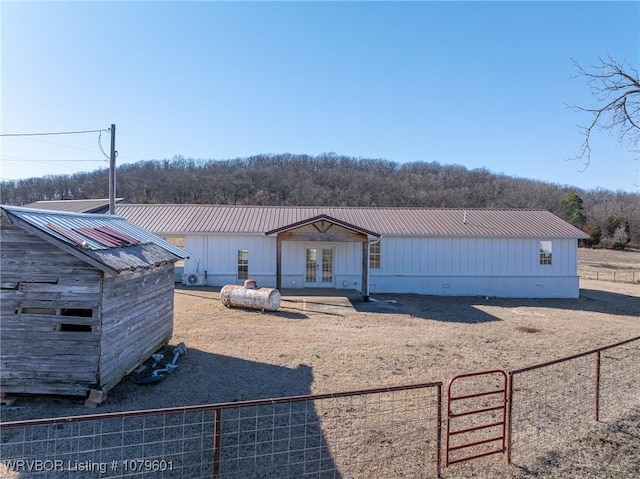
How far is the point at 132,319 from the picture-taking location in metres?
7.04

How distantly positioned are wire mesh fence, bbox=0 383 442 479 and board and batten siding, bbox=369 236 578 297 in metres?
12.9

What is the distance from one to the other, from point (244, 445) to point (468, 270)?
16.1m

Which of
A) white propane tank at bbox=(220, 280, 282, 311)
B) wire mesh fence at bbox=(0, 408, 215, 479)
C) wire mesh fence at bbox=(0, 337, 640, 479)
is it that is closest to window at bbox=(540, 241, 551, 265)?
white propane tank at bbox=(220, 280, 282, 311)

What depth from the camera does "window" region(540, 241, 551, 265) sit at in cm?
1905

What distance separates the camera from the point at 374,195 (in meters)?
72.0

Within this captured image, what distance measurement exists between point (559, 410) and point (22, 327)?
830 cm

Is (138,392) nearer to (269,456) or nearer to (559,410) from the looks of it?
(269,456)

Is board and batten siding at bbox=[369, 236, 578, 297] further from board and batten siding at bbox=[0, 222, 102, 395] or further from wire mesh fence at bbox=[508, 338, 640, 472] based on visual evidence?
board and batten siding at bbox=[0, 222, 102, 395]

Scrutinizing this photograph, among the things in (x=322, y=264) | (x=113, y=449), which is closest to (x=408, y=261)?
(x=322, y=264)

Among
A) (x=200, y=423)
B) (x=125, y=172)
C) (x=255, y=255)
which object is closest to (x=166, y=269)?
(x=200, y=423)

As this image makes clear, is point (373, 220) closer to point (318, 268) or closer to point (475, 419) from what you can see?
point (318, 268)

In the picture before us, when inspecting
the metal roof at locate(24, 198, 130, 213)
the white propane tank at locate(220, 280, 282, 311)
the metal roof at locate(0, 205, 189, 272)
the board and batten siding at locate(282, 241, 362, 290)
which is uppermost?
the metal roof at locate(24, 198, 130, 213)

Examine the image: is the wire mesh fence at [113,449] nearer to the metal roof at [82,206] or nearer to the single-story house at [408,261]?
the single-story house at [408,261]

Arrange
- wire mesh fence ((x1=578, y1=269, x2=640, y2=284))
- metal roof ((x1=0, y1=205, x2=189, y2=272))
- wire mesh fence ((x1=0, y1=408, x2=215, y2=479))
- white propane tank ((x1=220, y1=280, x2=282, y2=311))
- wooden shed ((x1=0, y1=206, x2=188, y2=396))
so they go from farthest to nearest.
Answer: wire mesh fence ((x1=578, y1=269, x2=640, y2=284)), white propane tank ((x1=220, y1=280, x2=282, y2=311)), wooden shed ((x1=0, y1=206, x2=188, y2=396)), metal roof ((x1=0, y1=205, x2=189, y2=272)), wire mesh fence ((x1=0, y1=408, x2=215, y2=479))
